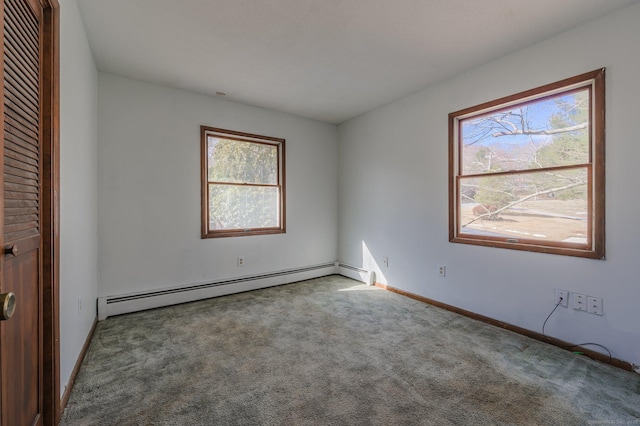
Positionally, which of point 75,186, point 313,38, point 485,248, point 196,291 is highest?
point 313,38

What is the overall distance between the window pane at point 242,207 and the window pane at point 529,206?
2.51 metres

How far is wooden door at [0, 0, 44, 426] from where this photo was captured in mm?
992

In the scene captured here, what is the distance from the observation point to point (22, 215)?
1144 millimetres

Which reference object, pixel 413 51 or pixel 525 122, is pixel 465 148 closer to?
pixel 525 122

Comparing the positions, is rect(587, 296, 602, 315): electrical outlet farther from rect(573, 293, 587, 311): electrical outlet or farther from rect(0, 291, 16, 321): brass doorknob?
rect(0, 291, 16, 321): brass doorknob

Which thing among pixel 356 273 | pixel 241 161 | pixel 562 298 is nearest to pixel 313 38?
pixel 241 161

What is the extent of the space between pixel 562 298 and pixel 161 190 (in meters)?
4.04

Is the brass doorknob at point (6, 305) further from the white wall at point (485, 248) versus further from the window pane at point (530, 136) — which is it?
the window pane at point (530, 136)

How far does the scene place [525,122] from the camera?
260 cm

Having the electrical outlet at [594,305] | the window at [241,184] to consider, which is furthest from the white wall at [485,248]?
the window at [241,184]

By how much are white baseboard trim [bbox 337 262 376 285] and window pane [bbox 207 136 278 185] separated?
5.72ft

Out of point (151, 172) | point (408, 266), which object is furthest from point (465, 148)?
point (151, 172)

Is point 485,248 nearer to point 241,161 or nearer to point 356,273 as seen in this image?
point 356,273

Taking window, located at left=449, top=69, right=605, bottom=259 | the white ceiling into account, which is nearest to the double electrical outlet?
window, located at left=449, top=69, right=605, bottom=259
